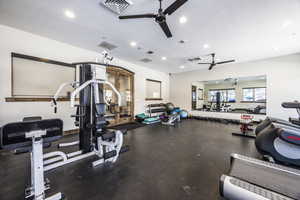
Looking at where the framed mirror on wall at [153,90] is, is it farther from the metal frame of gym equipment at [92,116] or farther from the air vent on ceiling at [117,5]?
the air vent on ceiling at [117,5]

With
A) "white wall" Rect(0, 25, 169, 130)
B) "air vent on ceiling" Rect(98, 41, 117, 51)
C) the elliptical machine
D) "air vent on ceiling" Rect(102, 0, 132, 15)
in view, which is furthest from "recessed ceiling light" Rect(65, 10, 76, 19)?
the elliptical machine

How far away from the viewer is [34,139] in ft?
4.65

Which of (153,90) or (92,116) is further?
(153,90)

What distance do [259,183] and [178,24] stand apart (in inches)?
136

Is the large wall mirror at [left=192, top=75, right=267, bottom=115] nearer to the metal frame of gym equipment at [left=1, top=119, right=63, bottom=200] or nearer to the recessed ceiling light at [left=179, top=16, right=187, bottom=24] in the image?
the recessed ceiling light at [left=179, top=16, right=187, bottom=24]

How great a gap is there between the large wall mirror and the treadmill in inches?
285

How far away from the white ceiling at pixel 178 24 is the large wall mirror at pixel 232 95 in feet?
16.1

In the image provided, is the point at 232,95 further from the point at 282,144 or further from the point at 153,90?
the point at 282,144

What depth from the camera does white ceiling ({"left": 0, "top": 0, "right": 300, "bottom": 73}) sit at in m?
2.55

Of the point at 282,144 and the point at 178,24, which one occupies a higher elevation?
the point at 178,24

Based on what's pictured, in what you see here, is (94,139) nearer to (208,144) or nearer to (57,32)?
(208,144)

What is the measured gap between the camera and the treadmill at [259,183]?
3.85 ft

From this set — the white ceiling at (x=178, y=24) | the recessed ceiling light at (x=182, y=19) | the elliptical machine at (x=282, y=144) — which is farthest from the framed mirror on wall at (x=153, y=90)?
the elliptical machine at (x=282, y=144)

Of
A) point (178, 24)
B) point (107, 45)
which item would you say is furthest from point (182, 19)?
point (107, 45)
